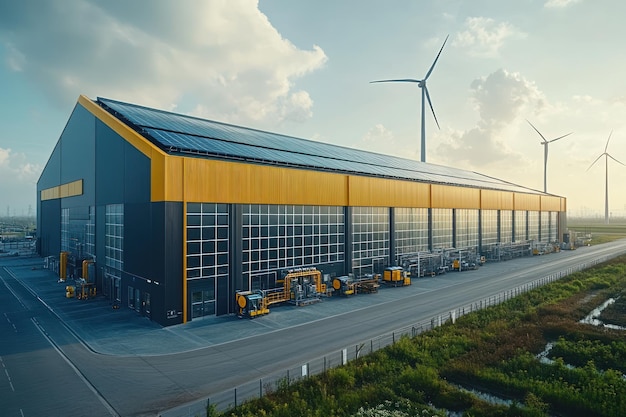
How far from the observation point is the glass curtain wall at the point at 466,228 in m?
64.4

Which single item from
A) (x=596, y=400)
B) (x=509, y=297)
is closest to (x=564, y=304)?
(x=509, y=297)

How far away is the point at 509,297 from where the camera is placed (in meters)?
38.9

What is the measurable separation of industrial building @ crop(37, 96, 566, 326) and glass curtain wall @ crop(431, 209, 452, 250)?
11.9 inches

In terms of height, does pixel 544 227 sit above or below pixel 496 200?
below

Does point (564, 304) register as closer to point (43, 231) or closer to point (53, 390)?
point (53, 390)

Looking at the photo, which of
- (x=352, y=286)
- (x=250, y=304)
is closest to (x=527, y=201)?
(x=352, y=286)

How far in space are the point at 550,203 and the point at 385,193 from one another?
64078 mm

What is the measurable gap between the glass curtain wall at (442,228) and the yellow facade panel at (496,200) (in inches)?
417

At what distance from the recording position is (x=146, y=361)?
73.0 feet

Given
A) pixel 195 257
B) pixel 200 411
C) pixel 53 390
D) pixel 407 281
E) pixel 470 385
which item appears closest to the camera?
pixel 200 411

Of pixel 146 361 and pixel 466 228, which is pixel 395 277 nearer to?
pixel 466 228

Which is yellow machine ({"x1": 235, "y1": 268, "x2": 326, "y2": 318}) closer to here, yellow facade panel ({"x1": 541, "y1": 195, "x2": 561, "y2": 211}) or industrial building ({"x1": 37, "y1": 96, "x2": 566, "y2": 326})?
industrial building ({"x1": 37, "y1": 96, "x2": 566, "y2": 326})

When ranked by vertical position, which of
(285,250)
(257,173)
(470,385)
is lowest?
(470,385)

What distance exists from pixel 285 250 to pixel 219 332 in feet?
39.8
